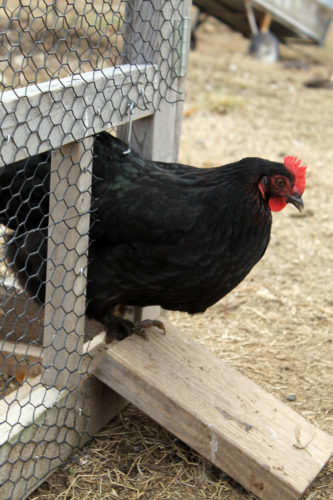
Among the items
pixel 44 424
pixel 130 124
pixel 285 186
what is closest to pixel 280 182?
pixel 285 186

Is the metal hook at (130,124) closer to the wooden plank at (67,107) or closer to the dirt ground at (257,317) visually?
the wooden plank at (67,107)

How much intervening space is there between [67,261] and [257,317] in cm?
156

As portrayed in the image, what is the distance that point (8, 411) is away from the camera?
198 centimetres

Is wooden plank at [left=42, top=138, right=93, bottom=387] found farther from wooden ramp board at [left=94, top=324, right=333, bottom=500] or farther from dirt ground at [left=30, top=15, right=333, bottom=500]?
dirt ground at [left=30, top=15, right=333, bottom=500]

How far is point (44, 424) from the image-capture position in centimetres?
209

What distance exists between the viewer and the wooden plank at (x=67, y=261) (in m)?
1.92

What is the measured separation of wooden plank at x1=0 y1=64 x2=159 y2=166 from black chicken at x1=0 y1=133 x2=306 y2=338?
23 cm

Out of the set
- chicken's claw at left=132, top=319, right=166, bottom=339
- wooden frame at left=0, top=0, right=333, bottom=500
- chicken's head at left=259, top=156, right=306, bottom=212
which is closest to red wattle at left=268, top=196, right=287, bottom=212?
chicken's head at left=259, top=156, right=306, bottom=212

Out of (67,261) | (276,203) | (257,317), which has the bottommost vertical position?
(257,317)

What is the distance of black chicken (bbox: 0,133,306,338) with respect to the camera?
2.16 metres

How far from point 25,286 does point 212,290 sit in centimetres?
69

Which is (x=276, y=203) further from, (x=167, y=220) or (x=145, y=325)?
(x=145, y=325)

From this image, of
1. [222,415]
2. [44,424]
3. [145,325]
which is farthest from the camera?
[145,325]

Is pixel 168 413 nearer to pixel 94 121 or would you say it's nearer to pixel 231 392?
pixel 231 392
